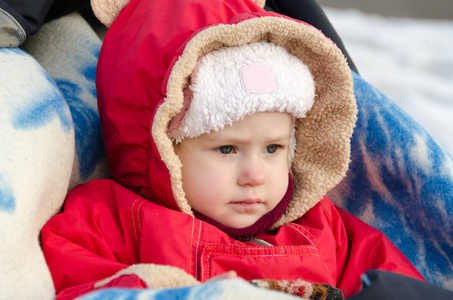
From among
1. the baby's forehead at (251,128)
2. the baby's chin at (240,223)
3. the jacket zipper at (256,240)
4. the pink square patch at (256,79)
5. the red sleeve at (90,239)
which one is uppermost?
the pink square patch at (256,79)

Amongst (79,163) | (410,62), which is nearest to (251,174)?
(79,163)

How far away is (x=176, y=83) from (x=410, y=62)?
66.2 inches

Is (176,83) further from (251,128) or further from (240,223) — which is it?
(240,223)

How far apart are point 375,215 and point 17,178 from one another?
79 cm

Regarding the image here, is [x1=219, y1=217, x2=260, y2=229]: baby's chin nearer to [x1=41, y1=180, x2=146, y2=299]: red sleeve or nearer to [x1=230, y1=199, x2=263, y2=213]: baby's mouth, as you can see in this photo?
[x1=230, y1=199, x2=263, y2=213]: baby's mouth

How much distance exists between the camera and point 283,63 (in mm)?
1030

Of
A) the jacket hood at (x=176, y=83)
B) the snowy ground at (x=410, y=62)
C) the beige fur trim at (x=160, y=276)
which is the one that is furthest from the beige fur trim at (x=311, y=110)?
the snowy ground at (x=410, y=62)

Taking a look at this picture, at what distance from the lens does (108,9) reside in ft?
3.79

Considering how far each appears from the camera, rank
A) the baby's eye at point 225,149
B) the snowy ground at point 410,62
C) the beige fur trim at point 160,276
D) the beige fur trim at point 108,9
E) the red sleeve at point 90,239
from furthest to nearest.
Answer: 1. the snowy ground at point 410,62
2. the beige fur trim at point 108,9
3. the baby's eye at point 225,149
4. the red sleeve at point 90,239
5. the beige fur trim at point 160,276

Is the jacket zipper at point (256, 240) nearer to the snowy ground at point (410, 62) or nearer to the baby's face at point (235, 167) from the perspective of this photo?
the baby's face at point (235, 167)

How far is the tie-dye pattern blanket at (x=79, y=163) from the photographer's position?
2.78 feet

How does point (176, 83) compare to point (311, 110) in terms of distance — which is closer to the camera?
point (176, 83)

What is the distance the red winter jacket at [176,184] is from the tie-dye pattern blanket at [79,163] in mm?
64

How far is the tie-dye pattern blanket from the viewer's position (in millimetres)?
846
